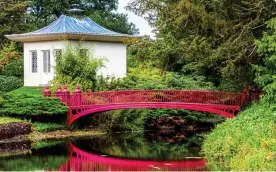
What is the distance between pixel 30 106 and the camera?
22.8 meters

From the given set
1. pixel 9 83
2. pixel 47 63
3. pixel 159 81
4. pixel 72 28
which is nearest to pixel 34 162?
pixel 159 81

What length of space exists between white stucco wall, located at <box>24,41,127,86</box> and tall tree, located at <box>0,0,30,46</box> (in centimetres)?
683

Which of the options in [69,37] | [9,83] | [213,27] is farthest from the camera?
[9,83]

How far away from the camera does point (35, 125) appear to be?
23.0 metres

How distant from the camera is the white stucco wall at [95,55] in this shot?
2922 cm

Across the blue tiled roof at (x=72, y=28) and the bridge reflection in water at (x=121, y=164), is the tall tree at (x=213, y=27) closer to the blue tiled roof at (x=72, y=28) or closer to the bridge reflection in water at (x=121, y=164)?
the bridge reflection in water at (x=121, y=164)

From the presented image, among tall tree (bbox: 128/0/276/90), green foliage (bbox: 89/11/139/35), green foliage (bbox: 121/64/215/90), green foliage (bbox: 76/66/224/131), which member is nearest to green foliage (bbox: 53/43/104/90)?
green foliage (bbox: 76/66/224/131)

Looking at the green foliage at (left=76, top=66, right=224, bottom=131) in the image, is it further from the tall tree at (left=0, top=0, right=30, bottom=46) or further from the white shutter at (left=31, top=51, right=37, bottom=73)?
the tall tree at (left=0, top=0, right=30, bottom=46)

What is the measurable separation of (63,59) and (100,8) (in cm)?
2740

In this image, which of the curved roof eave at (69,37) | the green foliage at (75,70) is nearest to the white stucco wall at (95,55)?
the curved roof eave at (69,37)

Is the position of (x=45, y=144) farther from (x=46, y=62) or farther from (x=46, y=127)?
(x=46, y=62)

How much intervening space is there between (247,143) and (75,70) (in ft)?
41.1

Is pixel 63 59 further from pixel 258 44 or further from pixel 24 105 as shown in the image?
pixel 258 44

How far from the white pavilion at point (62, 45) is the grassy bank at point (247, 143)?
466 inches
